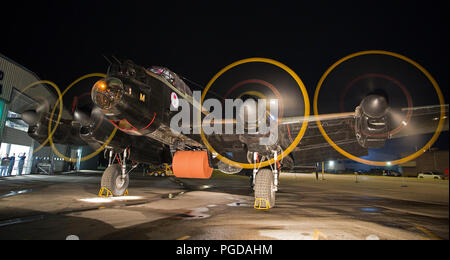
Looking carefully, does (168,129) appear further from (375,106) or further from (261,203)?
(375,106)

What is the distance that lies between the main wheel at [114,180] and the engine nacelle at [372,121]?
1040 cm

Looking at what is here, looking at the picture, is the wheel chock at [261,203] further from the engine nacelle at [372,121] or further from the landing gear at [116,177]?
the landing gear at [116,177]

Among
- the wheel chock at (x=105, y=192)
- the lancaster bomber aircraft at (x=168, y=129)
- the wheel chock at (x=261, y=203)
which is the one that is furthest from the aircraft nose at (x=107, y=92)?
the wheel chock at (x=261, y=203)

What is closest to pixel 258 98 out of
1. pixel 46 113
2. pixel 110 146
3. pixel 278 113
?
pixel 278 113

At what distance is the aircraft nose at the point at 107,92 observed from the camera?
654 cm

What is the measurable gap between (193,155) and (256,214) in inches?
148

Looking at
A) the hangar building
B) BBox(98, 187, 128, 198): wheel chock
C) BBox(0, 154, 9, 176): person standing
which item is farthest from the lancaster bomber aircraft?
BBox(0, 154, 9, 176): person standing

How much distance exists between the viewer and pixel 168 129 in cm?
894

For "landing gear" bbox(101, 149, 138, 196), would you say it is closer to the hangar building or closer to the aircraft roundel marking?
the aircraft roundel marking

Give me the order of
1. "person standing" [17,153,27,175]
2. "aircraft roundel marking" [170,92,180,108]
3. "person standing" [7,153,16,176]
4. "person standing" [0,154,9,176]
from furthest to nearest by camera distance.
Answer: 1. "person standing" [17,153,27,175]
2. "person standing" [7,153,16,176]
3. "person standing" [0,154,9,176]
4. "aircraft roundel marking" [170,92,180,108]

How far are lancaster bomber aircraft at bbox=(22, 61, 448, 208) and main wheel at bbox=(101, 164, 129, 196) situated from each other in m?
0.04

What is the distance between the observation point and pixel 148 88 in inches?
309

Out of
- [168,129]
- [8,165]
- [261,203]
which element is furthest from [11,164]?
[261,203]

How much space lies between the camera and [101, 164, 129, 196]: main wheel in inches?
403
